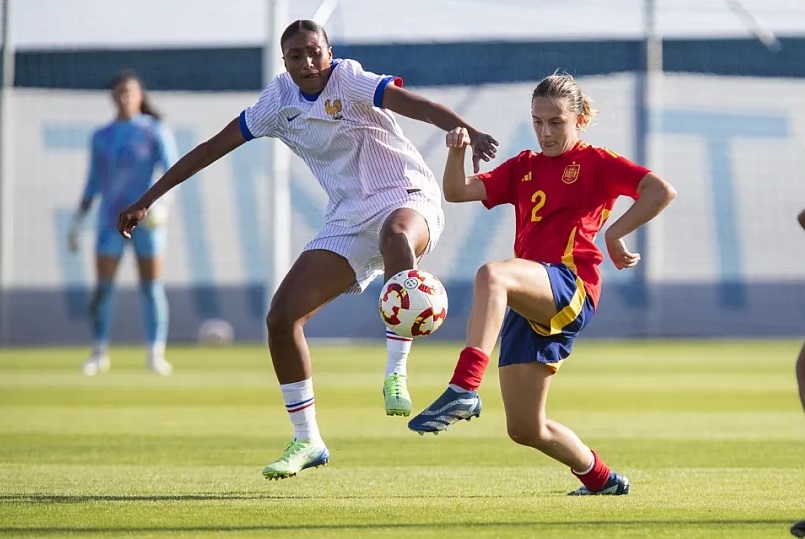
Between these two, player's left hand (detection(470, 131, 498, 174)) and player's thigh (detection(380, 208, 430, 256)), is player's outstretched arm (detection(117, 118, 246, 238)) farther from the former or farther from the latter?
player's left hand (detection(470, 131, 498, 174))

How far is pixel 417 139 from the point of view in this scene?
19891mm

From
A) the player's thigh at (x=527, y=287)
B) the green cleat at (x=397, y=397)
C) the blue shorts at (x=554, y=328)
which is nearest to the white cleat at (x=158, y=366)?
the green cleat at (x=397, y=397)

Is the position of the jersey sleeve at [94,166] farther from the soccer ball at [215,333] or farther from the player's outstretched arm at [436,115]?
the player's outstretched arm at [436,115]

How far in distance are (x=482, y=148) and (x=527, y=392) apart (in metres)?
1.02

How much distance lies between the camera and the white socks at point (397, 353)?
22.2 feet

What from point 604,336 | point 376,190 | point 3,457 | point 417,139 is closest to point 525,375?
point 376,190

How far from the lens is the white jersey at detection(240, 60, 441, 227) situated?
7137 millimetres

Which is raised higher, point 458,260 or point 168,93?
point 168,93

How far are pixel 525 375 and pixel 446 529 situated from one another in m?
1.16

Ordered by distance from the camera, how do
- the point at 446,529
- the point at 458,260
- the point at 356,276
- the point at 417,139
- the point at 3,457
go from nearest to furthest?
1. the point at 446,529
2. the point at 356,276
3. the point at 3,457
4. the point at 417,139
5. the point at 458,260

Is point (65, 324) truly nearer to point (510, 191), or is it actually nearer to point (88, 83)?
point (88, 83)

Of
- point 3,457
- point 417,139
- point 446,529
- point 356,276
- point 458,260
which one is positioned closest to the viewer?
point 446,529

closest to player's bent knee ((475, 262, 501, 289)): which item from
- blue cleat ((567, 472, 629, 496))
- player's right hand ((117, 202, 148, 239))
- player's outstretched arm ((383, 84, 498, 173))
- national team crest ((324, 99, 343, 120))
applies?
player's outstretched arm ((383, 84, 498, 173))

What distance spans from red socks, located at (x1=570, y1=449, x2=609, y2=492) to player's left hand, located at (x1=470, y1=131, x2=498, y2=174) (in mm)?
1329
